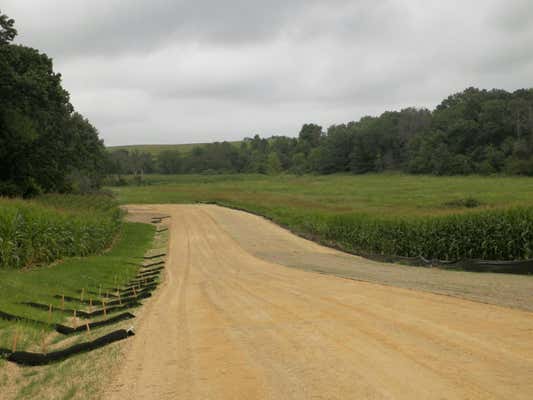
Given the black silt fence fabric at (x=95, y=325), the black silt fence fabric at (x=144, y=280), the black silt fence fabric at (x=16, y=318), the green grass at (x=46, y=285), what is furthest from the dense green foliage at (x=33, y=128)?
the black silt fence fabric at (x=95, y=325)

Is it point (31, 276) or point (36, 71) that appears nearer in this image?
point (31, 276)

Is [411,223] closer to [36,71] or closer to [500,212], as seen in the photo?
[500,212]

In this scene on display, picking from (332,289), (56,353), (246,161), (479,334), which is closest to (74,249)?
(332,289)

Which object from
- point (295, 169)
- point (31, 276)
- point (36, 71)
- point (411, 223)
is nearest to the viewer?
point (31, 276)

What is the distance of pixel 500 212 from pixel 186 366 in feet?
58.5

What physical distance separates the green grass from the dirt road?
2.10 meters

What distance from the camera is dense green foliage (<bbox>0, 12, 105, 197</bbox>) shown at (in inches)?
1228

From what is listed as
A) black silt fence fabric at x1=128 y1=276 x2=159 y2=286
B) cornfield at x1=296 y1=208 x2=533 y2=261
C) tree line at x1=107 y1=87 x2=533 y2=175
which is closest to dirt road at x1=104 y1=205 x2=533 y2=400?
black silt fence fabric at x1=128 y1=276 x2=159 y2=286

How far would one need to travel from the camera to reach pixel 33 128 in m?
32.1

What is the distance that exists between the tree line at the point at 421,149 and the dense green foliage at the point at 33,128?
35107 millimetres

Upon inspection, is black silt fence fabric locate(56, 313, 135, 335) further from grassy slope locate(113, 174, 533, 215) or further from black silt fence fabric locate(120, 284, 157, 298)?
grassy slope locate(113, 174, 533, 215)

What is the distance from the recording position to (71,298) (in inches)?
527

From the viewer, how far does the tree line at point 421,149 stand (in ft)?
310

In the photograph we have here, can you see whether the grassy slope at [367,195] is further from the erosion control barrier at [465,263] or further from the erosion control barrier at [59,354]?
the erosion control barrier at [59,354]
